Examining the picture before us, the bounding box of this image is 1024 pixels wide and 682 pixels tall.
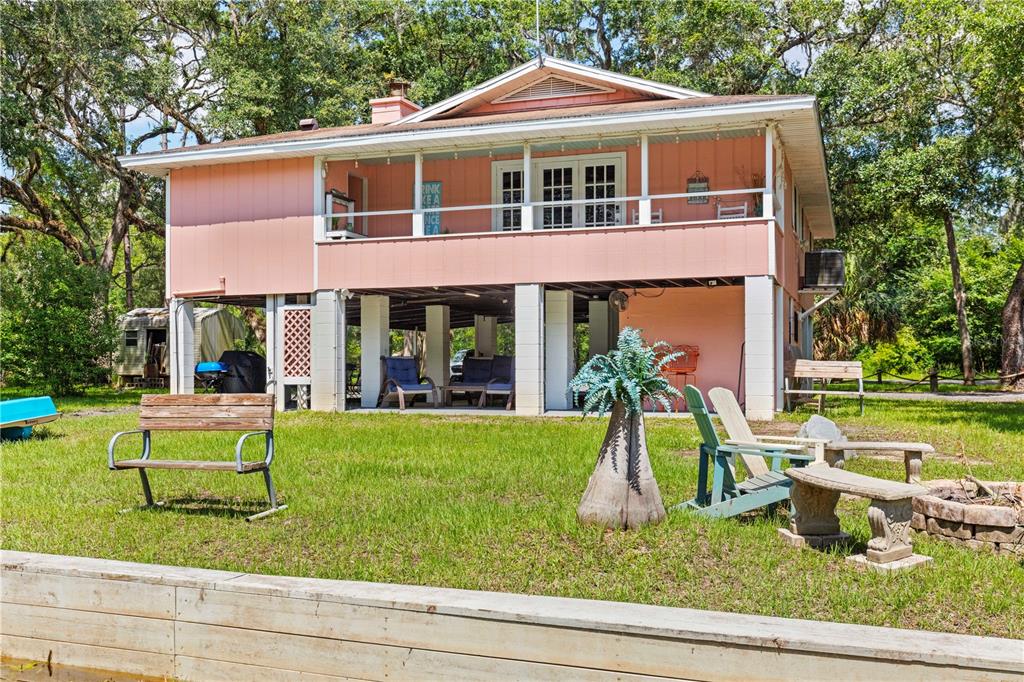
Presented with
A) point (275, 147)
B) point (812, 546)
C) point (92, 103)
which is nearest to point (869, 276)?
point (275, 147)

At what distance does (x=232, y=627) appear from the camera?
15.9ft

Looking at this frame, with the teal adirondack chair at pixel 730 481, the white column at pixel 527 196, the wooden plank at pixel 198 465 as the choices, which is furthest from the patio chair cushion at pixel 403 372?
the teal adirondack chair at pixel 730 481

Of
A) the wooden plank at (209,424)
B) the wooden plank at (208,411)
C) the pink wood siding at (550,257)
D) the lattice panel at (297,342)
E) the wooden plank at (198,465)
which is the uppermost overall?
the pink wood siding at (550,257)

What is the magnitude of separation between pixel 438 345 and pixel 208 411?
14.7 metres

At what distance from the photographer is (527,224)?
56.9 ft

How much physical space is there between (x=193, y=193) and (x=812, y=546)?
55.5ft

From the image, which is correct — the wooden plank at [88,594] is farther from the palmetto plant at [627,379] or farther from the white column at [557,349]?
the white column at [557,349]

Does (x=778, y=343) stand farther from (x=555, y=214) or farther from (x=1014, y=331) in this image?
(x=1014, y=331)

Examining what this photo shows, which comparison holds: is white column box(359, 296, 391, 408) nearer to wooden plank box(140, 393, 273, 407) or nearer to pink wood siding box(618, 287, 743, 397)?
pink wood siding box(618, 287, 743, 397)

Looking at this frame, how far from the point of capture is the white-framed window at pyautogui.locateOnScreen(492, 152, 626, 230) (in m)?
19.1

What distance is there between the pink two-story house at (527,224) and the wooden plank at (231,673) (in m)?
12.1

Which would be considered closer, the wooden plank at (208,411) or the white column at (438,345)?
the wooden plank at (208,411)

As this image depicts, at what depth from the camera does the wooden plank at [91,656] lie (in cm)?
494

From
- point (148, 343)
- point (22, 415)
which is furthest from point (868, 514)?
point (148, 343)
